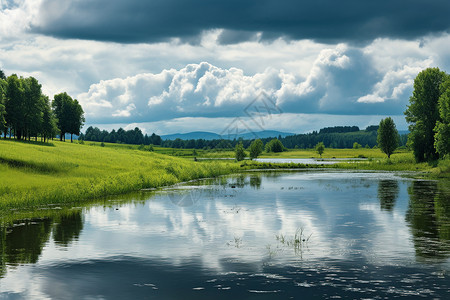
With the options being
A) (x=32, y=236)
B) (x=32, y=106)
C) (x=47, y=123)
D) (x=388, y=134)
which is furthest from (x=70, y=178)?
(x=388, y=134)

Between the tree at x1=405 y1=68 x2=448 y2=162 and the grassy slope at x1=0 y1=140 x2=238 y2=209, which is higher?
the tree at x1=405 y1=68 x2=448 y2=162

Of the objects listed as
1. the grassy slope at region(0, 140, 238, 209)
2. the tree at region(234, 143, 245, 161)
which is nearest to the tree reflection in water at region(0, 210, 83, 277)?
the grassy slope at region(0, 140, 238, 209)

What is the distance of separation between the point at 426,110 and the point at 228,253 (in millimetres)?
84907

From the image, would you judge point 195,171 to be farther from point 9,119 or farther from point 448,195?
point 9,119

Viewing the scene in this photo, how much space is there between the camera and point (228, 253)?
19219 mm

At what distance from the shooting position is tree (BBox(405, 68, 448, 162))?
93100mm

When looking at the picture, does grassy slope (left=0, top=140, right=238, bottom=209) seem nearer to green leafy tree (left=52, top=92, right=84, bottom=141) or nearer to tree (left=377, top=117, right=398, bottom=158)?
tree (left=377, top=117, right=398, bottom=158)

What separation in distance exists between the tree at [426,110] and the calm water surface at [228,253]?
63322 mm

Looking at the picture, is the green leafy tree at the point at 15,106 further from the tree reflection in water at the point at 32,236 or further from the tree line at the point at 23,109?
the tree reflection in water at the point at 32,236

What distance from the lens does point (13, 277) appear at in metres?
15.4

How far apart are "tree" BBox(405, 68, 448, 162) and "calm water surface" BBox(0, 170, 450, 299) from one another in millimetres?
63322

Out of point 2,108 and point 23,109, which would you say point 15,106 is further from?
point 2,108

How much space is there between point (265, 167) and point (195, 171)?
4166 centimetres

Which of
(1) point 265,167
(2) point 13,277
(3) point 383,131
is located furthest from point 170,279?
(3) point 383,131
